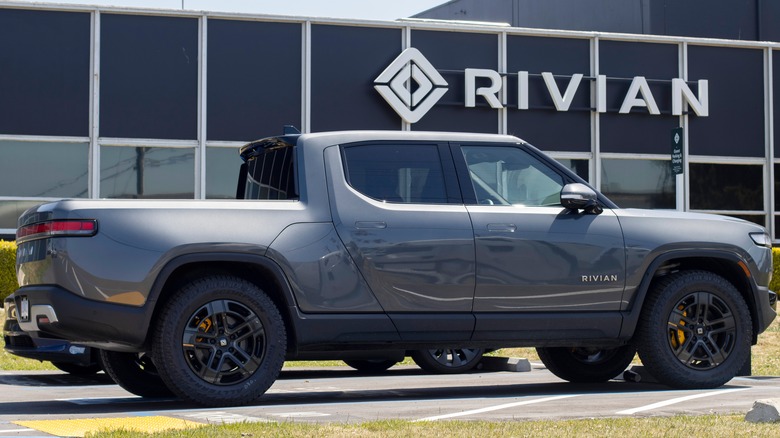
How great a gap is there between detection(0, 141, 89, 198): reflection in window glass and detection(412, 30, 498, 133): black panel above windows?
6.31 meters

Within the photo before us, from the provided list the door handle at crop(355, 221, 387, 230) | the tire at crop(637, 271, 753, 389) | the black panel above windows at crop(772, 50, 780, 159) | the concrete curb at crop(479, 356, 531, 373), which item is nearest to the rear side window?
the door handle at crop(355, 221, 387, 230)

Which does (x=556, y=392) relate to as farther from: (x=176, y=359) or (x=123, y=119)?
(x=123, y=119)

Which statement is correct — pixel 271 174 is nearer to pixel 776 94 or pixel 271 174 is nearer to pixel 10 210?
pixel 10 210

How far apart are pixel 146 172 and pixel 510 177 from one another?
13793 millimetres

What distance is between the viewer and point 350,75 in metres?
23.3

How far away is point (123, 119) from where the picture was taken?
72.6 ft

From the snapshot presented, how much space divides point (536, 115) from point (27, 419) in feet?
57.9

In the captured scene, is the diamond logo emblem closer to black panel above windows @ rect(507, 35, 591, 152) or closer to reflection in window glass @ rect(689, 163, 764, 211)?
black panel above windows @ rect(507, 35, 591, 152)

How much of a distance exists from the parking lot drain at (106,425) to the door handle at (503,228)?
2.72 metres

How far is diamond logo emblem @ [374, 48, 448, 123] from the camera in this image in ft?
76.6

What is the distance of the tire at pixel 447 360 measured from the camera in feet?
39.3

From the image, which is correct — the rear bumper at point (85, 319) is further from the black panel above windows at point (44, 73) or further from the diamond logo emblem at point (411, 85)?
the diamond logo emblem at point (411, 85)

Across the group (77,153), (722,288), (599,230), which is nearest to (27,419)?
(599,230)

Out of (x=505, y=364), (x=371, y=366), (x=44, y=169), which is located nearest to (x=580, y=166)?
(x=44, y=169)
